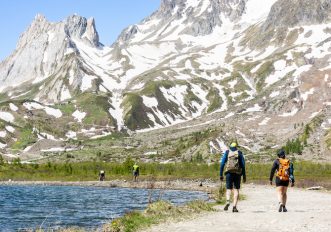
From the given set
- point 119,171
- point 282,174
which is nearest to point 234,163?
point 282,174

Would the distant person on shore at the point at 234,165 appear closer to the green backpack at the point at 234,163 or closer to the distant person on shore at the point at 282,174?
the green backpack at the point at 234,163

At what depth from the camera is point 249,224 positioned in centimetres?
2320

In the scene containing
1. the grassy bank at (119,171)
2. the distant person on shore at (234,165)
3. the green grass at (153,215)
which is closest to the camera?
the green grass at (153,215)

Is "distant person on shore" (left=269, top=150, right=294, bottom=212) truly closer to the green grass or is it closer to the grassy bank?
the green grass

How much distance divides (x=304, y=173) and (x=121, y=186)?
44.5m

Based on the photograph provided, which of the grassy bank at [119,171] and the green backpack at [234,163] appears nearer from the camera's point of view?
the green backpack at [234,163]

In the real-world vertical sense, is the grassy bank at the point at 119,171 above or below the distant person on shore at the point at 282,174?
above

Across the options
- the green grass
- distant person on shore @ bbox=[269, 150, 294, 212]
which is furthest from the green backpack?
the green grass

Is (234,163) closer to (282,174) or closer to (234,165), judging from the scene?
(234,165)

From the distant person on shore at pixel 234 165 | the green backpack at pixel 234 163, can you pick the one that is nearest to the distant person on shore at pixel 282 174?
the distant person on shore at pixel 234 165

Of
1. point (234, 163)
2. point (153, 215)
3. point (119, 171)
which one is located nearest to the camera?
point (153, 215)

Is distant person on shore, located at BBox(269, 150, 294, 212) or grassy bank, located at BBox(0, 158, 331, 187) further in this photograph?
grassy bank, located at BBox(0, 158, 331, 187)

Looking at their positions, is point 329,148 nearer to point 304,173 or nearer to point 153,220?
point 304,173

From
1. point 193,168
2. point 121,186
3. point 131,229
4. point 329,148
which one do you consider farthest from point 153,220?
point 329,148
